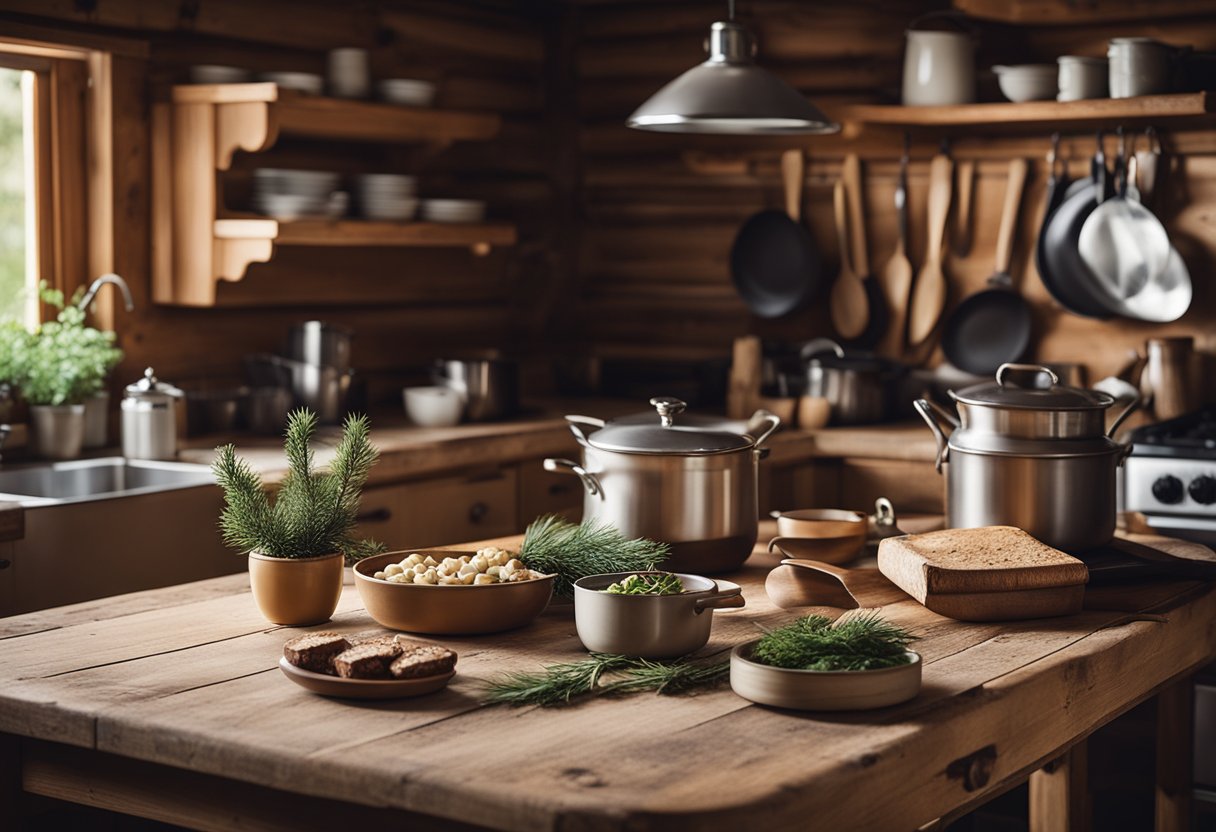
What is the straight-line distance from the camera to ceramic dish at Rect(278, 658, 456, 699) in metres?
1.87

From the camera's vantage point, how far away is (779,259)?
5285 mm

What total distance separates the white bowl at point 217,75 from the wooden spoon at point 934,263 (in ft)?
7.09

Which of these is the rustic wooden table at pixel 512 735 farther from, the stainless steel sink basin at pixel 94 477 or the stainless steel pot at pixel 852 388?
the stainless steel pot at pixel 852 388

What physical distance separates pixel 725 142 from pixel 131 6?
209 centimetres

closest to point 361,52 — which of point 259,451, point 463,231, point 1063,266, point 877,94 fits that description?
point 463,231

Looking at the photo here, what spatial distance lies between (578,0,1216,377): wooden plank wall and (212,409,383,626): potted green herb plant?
2.96 meters

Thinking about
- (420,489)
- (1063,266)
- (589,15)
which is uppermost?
(589,15)

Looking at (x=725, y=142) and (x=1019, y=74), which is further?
(x=725, y=142)

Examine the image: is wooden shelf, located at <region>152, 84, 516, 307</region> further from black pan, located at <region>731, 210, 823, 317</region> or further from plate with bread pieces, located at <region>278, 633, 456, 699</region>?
plate with bread pieces, located at <region>278, 633, 456, 699</region>

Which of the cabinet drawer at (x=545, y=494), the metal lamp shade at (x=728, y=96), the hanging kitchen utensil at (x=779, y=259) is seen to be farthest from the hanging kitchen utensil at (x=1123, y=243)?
the metal lamp shade at (x=728, y=96)

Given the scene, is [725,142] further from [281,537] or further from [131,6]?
[281,537]

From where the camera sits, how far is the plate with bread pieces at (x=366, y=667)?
1871 millimetres

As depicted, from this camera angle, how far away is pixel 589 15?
18.3 feet

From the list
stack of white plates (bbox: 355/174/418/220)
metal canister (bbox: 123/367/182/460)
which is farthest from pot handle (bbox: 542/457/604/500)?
stack of white plates (bbox: 355/174/418/220)
